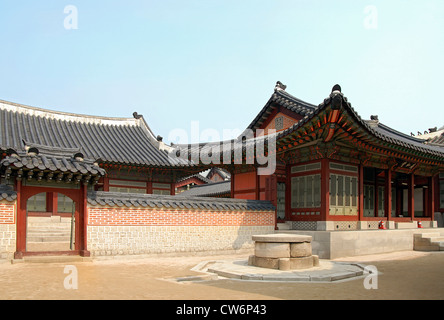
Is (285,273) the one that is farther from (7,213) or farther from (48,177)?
(7,213)

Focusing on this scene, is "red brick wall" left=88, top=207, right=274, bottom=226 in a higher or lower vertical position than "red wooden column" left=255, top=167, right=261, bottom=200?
lower

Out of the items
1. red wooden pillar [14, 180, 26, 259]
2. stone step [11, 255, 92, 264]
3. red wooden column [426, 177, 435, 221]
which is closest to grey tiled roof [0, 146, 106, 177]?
red wooden pillar [14, 180, 26, 259]

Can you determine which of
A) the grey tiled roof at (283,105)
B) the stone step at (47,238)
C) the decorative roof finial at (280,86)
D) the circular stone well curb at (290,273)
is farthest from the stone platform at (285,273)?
the decorative roof finial at (280,86)

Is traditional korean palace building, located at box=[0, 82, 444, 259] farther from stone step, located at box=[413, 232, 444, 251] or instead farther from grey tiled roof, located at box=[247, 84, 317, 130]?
stone step, located at box=[413, 232, 444, 251]

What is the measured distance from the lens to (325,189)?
51.4 feet

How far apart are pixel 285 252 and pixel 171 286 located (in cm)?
363

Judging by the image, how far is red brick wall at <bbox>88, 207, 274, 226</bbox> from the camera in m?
13.5

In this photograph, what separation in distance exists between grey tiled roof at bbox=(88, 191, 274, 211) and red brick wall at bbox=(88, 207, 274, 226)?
6.8 inches

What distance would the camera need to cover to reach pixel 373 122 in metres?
24.7

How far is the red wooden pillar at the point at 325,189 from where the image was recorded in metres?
15.7

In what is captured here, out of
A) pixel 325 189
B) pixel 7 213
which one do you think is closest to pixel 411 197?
pixel 325 189

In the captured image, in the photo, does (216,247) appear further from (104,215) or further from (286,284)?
(286,284)
